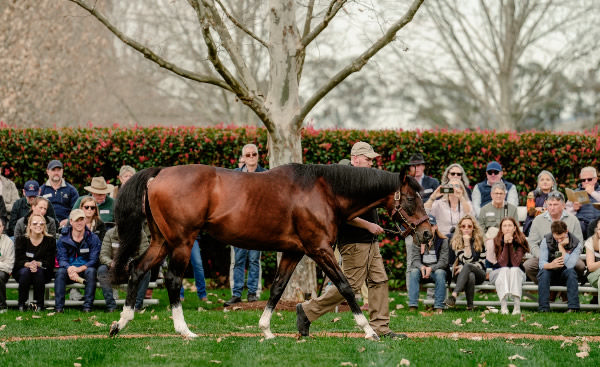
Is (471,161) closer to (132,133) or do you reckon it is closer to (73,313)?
(132,133)

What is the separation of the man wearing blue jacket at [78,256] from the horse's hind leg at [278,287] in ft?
12.8

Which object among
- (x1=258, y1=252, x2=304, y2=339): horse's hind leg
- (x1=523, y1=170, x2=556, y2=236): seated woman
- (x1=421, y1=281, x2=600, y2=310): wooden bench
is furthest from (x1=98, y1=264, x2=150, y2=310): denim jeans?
(x1=523, y1=170, x2=556, y2=236): seated woman

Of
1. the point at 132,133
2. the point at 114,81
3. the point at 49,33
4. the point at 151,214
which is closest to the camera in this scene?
the point at 151,214

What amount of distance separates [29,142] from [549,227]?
9184 mm

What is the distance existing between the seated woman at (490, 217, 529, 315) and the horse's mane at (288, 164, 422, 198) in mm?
3556

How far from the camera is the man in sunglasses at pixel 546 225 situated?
11438mm

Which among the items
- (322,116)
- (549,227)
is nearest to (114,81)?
(322,116)

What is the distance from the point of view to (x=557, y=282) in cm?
1120

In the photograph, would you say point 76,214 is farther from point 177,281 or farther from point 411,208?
point 411,208

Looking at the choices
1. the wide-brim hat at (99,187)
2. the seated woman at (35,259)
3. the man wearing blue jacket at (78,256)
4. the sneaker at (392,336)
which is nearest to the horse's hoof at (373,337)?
the sneaker at (392,336)

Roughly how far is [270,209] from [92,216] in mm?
4668

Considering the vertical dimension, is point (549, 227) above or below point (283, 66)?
below

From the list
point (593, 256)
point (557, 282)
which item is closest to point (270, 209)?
point (557, 282)

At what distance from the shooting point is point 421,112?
1334 inches
